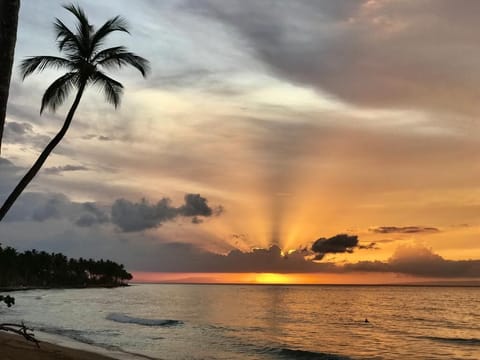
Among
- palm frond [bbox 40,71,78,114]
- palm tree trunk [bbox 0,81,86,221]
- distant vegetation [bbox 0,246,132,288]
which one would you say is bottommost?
distant vegetation [bbox 0,246,132,288]

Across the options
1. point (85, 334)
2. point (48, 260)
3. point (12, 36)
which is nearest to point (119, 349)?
point (85, 334)

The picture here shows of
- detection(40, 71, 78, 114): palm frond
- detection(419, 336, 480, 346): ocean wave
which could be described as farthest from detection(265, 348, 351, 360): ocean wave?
detection(40, 71, 78, 114): palm frond

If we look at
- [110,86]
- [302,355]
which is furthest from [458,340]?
[110,86]

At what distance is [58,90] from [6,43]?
702cm

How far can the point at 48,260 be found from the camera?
18275 cm

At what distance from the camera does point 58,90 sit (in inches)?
510

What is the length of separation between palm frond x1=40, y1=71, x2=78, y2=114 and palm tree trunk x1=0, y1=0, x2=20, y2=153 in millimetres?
6473

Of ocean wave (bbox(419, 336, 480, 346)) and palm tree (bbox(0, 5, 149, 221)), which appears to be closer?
palm tree (bbox(0, 5, 149, 221))

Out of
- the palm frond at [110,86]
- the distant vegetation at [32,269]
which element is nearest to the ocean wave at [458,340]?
the palm frond at [110,86]

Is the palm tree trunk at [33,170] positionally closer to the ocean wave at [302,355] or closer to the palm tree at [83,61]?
the palm tree at [83,61]

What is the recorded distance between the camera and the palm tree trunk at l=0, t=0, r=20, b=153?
6.10 meters

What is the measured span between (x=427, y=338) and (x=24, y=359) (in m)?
37.2

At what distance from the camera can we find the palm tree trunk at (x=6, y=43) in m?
6.10

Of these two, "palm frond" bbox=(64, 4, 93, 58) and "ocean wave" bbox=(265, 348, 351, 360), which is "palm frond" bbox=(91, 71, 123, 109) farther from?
"ocean wave" bbox=(265, 348, 351, 360)
